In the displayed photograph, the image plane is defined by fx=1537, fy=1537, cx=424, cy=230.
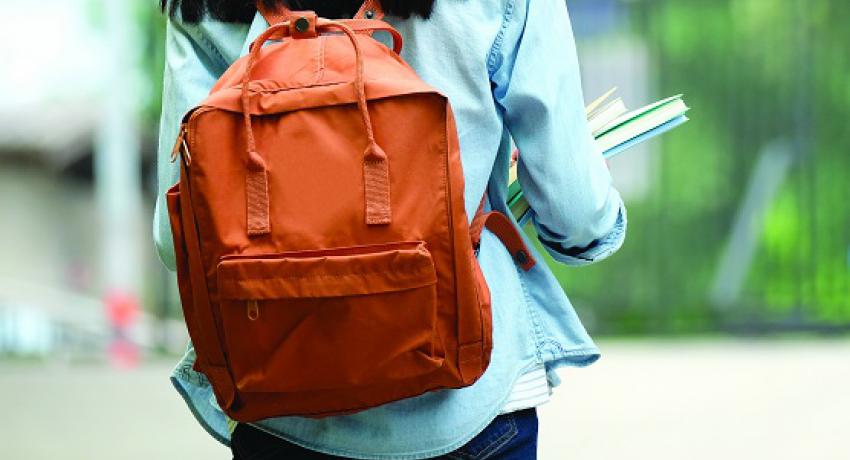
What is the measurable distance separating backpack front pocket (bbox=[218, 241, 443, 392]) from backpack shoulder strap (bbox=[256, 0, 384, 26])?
329mm

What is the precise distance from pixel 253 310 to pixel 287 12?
1.35ft

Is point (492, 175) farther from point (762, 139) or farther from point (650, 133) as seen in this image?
point (762, 139)

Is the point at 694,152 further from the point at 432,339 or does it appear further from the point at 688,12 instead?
the point at 432,339

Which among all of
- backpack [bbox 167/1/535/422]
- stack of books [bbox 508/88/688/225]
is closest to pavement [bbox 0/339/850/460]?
stack of books [bbox 508/88/688/225]

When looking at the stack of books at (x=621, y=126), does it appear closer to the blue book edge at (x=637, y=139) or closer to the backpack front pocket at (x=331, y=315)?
the blue book edge at (x=637, y=139)

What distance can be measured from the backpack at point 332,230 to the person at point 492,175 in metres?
0.11

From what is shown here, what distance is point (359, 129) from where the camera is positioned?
6.06 ft

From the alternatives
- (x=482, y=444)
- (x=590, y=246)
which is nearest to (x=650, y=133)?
(x=590, y=246)

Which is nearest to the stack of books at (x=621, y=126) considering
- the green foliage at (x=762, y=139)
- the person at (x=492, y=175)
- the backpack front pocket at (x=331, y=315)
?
the person at (x=492, y=175)

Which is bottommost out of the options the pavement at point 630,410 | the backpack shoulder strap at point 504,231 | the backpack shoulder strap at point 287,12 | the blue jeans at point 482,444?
the pavement at point 630,410

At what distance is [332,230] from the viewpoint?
1842 millimetres

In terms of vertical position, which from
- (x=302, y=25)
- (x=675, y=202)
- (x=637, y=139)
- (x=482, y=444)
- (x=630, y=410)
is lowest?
(x=630, y=410)

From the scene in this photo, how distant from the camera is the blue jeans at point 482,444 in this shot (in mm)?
2012

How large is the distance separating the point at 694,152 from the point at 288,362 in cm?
831
